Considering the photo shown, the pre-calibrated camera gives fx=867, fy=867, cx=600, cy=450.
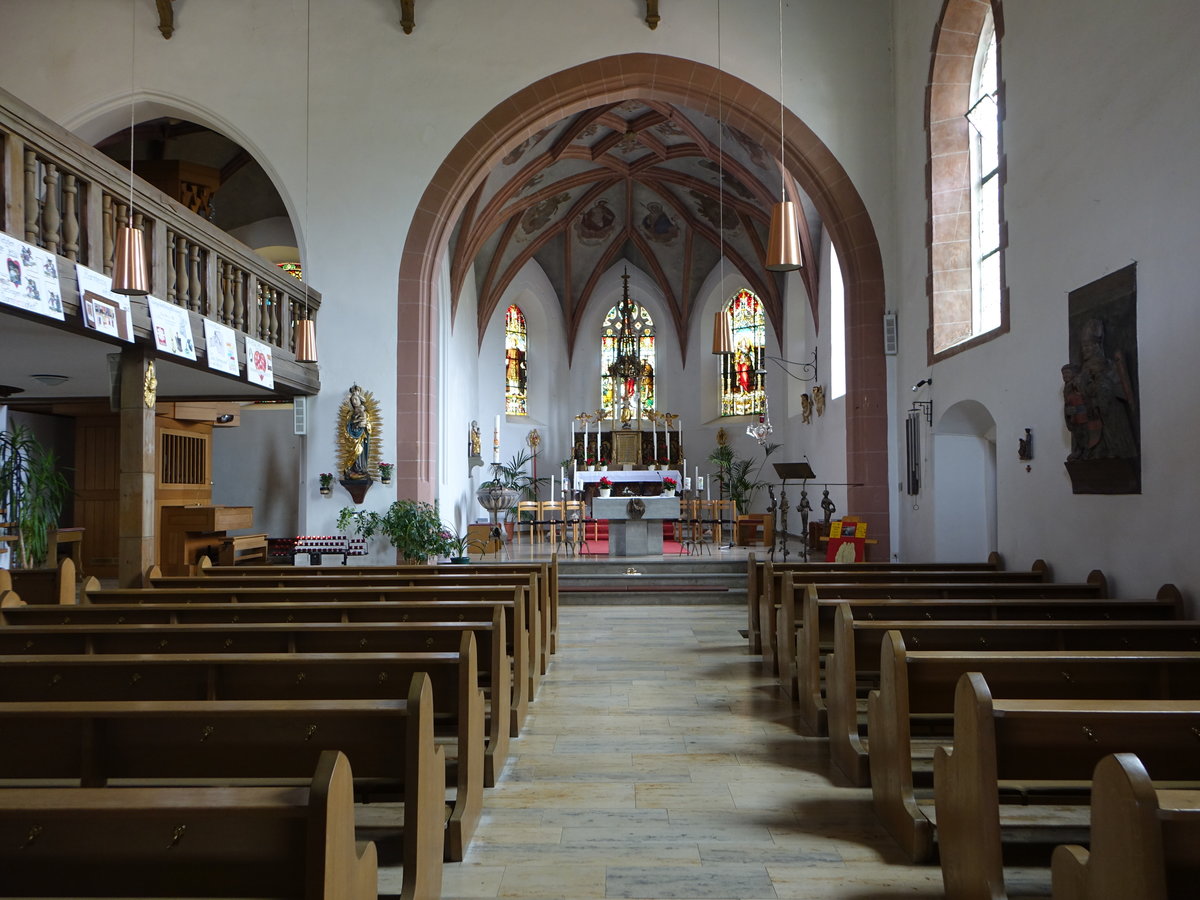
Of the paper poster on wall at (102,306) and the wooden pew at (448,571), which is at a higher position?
the paper poster on wall at (102,306)

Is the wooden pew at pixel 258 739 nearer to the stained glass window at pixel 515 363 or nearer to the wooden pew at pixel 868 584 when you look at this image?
the wooden pew at pixel 868 584

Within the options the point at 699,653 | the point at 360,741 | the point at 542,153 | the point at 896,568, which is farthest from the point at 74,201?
the point at 542,153

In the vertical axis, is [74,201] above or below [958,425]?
above

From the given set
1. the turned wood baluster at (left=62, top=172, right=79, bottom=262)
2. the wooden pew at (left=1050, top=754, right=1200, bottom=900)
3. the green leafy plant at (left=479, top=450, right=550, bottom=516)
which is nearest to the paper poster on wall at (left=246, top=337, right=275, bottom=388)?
the turned wood baluster at (left=62, top=172, right=79, bottom=262)

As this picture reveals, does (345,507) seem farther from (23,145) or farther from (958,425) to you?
(958,425)

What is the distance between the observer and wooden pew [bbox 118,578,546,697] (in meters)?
5.75

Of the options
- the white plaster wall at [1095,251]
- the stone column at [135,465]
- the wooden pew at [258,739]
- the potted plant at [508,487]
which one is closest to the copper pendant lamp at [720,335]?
the white plaster wall at [1095,251]

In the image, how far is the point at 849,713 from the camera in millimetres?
4129

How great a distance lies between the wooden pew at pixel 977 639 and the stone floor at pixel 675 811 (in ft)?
0.67

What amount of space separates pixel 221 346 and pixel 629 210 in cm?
1321

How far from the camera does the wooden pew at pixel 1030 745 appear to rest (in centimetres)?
246

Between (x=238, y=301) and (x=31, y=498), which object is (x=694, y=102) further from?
(x=31, y=498)

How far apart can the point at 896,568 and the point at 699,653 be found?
182 centimetres

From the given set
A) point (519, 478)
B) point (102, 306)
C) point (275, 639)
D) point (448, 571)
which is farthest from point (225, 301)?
point (519, 478)
